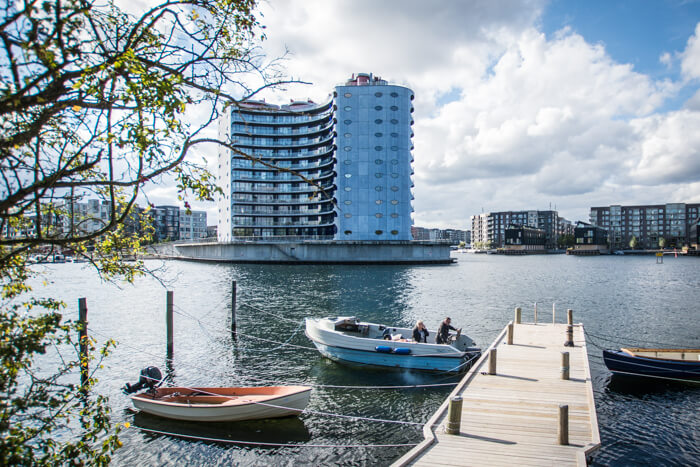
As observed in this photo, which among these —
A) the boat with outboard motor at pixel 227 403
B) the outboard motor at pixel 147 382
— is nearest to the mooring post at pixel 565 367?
the boat with outboard motor at pixel 227 403

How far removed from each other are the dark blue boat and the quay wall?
7367cm

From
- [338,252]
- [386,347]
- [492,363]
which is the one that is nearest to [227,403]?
[386,347]

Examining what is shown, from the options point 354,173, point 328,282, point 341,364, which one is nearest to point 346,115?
point 354,173

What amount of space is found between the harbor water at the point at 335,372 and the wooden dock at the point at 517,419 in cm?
172

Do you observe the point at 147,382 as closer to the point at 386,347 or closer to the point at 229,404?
the point at 229,404

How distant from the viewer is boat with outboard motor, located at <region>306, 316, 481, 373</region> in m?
17.7

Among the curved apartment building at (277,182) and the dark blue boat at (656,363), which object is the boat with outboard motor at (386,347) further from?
the curved apartment building at (277,182)

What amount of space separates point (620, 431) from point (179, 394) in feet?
48.3

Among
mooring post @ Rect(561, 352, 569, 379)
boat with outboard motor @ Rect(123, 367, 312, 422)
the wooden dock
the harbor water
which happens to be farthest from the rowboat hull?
mooring post @ Rect(561, 352, 569, 379)

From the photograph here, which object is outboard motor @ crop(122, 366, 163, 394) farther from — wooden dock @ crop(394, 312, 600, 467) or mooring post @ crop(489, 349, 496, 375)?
mooring post @ crop(489, 349, 496, 375)

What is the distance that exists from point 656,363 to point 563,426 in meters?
11.1

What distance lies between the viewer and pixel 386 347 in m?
18.2

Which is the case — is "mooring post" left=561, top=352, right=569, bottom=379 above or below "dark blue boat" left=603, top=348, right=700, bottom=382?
above

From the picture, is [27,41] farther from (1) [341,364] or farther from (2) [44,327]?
(1) [341,364]
